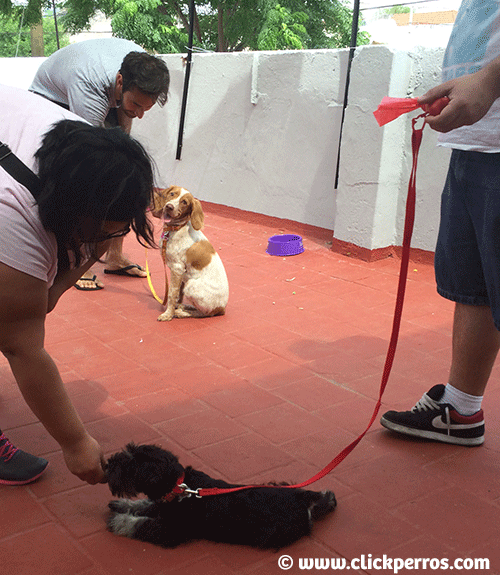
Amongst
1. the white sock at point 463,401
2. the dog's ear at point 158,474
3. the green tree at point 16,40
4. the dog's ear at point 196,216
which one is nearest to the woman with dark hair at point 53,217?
the dog's ear at point 158,474

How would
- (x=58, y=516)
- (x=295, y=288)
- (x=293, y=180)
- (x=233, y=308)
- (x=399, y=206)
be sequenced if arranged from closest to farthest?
(x=58, y=516) → (x=233, y=308) → (x=295, y=288) → (x=399, y=206) → (x=293, y=180)

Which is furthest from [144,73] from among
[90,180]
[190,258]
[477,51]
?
[90,180]

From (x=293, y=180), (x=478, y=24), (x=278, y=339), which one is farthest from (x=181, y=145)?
(x=478, y=24)

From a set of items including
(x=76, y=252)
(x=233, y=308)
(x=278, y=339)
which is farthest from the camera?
(x=233, y=308)

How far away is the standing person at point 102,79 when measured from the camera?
4.15 m

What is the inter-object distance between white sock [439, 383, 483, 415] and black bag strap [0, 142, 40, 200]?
6.48 ft

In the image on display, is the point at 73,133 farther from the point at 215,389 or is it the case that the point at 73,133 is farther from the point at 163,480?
the point at 215,389

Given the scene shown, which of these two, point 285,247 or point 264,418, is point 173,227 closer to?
point 264,418

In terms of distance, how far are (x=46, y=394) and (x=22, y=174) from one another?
2.15ft

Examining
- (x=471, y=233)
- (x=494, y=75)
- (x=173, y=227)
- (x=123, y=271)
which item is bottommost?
(x=123, y=271)

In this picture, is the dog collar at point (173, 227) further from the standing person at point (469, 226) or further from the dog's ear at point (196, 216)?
the standing person at point (469, 226)

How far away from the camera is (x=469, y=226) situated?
98.0 inches

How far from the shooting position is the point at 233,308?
4.77 metres

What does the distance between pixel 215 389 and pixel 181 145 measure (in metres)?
6.32
